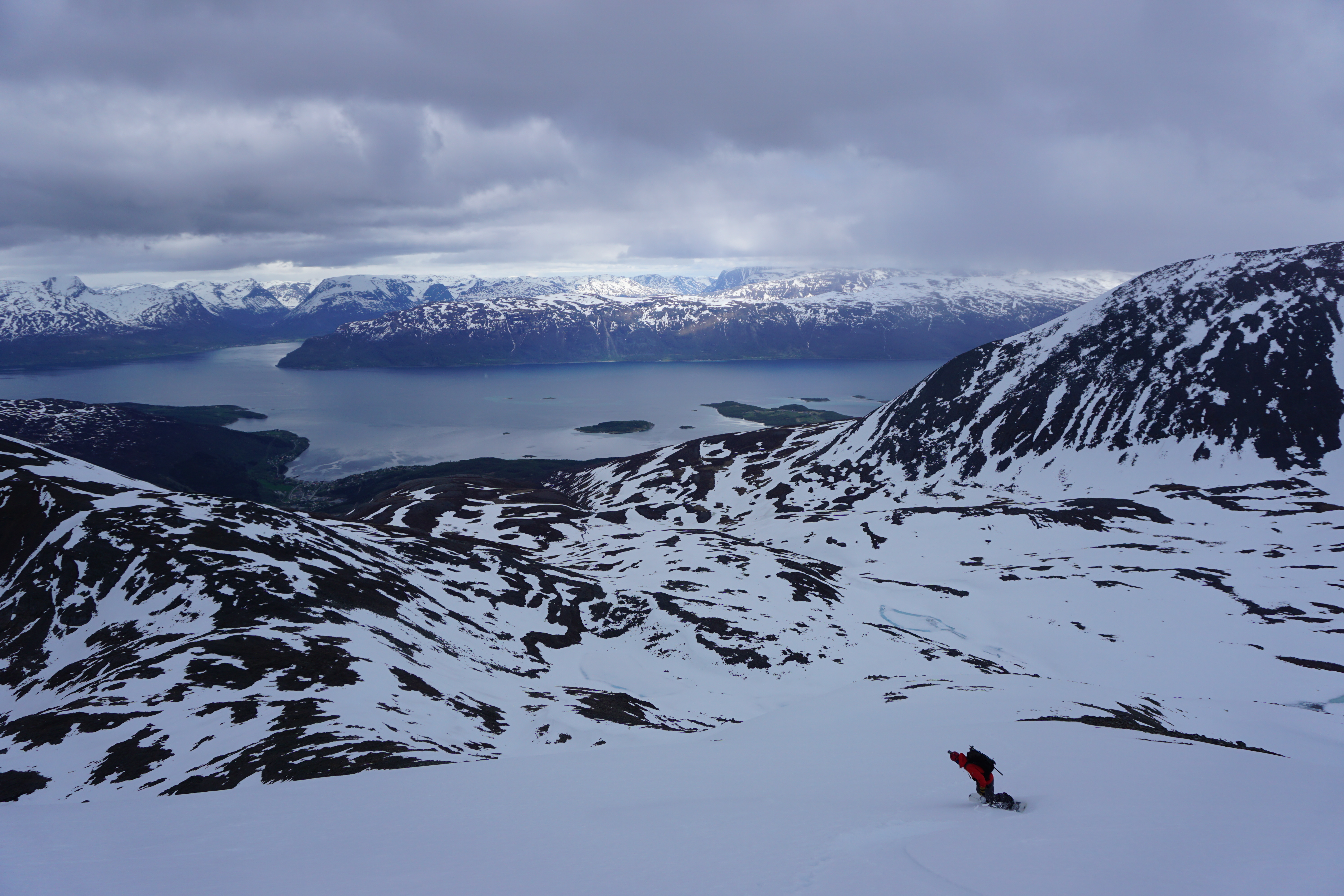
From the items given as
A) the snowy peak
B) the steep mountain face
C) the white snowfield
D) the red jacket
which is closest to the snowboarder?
the red jacket

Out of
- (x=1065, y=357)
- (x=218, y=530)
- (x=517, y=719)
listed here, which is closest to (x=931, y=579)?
(x=517, y=719)

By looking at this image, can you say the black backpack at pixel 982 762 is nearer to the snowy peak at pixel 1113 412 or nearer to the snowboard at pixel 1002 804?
the snowboard at pixel 1002 804

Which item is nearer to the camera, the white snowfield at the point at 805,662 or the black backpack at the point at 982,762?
the white snowfield at the point at 805,662

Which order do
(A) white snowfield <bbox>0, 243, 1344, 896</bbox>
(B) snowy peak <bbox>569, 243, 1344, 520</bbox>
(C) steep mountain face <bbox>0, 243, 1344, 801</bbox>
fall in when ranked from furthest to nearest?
1. (B) snowy peak <bbox>569, 243, 1344, 520</bbox>
2. (C) steep mountain face <bbox>0, 243, 1344, 801</bbox>
3. (A) white snowfield <bbox>0, 243, 1344, 896</bbox>

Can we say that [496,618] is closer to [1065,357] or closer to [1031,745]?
[1031,745]

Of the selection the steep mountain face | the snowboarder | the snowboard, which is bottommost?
the steep mountain face

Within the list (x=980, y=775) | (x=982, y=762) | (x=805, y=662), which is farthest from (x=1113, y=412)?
(x=980, y=775)

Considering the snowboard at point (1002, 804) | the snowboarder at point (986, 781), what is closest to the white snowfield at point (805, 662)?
the snowboard at point (1002, 804)

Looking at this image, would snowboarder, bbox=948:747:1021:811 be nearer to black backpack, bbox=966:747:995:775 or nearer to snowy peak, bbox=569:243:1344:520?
black backpack, bbox=966:747:995:775
